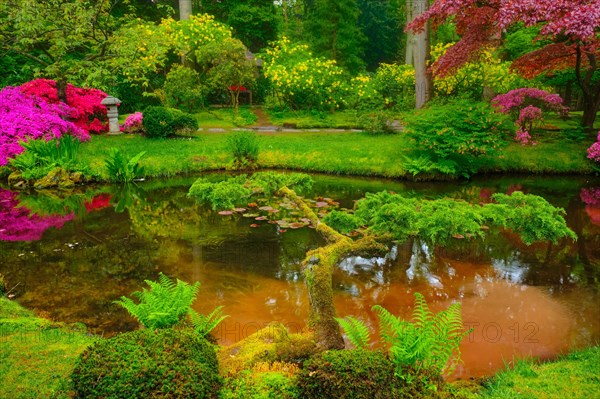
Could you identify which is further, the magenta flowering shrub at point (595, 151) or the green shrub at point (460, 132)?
the green shrub at point (460, 132)

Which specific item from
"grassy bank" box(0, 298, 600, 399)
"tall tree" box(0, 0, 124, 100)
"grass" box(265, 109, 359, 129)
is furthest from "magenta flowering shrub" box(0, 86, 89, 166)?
"grassy bank" box(0, 298, 600, 399)

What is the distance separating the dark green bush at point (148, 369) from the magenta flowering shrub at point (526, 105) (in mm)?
12155

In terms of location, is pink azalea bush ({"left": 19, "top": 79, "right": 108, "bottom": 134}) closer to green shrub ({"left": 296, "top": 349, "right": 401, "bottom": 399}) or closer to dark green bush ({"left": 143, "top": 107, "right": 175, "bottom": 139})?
dark green bush ({"left": 143, "top": 107, "right": 175, "bottom": 139})

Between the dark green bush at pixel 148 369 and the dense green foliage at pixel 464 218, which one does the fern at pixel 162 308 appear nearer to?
the dark green bush at pixel 148 369

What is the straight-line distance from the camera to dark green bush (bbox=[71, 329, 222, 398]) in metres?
2.96

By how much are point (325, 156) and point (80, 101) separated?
8.59 meters

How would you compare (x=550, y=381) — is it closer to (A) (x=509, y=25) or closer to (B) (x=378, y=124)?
(A) (x=509, y=25)

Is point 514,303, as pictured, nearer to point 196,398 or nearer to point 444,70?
point 196,398

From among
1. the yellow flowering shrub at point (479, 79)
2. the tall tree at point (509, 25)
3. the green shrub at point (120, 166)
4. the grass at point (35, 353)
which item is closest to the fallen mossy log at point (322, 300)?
the grass at point (35, 353)

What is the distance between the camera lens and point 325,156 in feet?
45.4

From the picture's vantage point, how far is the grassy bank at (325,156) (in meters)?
13.0

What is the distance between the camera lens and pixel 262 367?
12.5 ft

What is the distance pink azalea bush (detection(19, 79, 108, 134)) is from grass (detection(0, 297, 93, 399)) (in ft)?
37.4

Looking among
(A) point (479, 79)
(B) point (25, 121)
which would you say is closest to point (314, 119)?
(A) point (479, 79)
